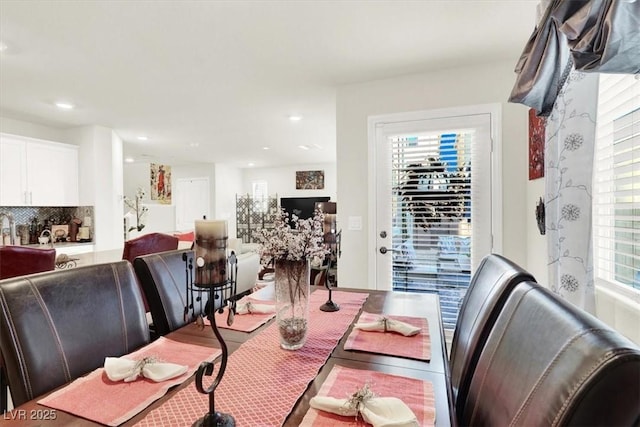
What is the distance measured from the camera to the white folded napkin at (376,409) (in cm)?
71

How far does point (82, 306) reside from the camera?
44.7 inches

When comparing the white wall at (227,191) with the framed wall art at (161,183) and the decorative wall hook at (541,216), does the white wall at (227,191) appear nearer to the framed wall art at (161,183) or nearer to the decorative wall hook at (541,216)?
the framed wall art at (161,183)

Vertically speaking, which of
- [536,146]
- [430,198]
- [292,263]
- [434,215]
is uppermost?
[536,146]

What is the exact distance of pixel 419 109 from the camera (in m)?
2.68

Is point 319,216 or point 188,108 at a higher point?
point 188,108

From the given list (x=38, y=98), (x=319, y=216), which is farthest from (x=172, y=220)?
(x=319, y=216)

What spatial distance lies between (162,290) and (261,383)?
0.80 metres

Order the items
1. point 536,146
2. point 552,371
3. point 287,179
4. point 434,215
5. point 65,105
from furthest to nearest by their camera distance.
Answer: point 287,179, point 65,105, point 434,215, point 536,146, point 552,371

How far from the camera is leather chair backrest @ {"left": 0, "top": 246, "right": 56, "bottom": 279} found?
2.17m

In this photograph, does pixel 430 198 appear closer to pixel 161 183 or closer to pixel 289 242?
pixel 289 242

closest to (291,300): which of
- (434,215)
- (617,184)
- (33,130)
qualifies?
(617,184)

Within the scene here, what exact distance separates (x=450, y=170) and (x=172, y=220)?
22.9 feet

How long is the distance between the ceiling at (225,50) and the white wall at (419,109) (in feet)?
0.42

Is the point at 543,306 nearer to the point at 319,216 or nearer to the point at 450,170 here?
the point at 319,216
